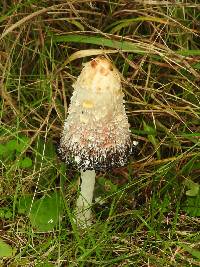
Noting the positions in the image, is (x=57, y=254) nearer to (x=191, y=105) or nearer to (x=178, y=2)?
(x=191, y=105)

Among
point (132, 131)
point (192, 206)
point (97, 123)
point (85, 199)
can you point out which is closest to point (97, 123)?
point (97, 123)

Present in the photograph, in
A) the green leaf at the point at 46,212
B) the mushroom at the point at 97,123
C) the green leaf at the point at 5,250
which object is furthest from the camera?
the green leaf at the point at 46,212

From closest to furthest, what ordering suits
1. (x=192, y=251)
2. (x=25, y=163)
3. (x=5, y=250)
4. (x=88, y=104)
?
(x=88, y=104)
(x=192, y=251)
(x=5, y=250)
(x=25, y=163)

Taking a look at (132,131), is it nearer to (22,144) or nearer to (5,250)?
(22,144)

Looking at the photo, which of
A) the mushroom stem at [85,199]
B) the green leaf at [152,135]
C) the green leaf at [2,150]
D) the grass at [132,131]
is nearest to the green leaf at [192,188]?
the grass at [132,131]

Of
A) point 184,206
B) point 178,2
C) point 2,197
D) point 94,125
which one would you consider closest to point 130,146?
point 94,125

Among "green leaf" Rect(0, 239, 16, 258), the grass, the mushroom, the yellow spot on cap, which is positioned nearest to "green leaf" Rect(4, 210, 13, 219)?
the grass

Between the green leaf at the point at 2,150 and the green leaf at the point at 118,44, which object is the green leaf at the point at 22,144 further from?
the green leaf at the point at 118,44
